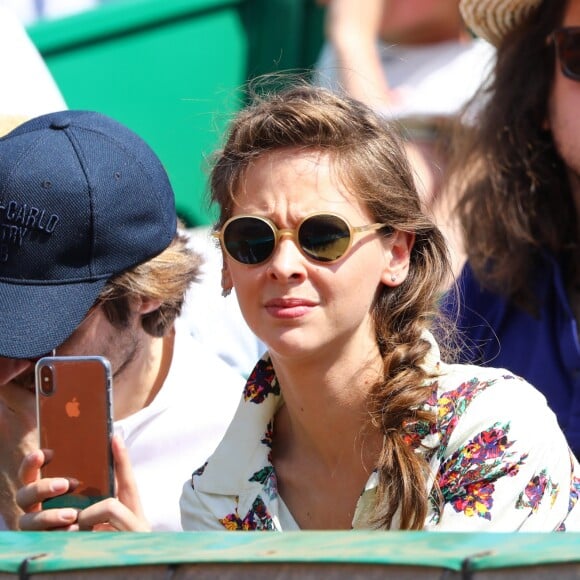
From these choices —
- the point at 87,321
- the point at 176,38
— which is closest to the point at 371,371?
the point at 87,321

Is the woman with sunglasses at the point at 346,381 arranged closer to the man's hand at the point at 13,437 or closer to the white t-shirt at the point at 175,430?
the white t-shirt at the point at 175,430

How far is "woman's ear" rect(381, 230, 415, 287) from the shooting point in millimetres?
A: 2010

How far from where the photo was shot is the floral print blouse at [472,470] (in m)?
1.82

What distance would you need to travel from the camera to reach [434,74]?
4168mm

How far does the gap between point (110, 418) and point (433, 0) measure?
2771 mm

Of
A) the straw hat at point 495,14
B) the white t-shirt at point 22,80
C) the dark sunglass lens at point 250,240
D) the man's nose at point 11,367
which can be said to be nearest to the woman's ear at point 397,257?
the dark sunglass lens at point 250,240

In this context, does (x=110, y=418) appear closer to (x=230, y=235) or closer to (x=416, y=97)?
(x=230, y=235)

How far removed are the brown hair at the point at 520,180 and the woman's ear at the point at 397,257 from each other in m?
0.73

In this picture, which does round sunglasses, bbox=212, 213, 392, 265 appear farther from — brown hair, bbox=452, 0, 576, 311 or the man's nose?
brown hair, bbox=452, 0, 576, 311

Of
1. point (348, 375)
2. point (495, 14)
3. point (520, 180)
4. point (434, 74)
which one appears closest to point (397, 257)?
point (348, 375)

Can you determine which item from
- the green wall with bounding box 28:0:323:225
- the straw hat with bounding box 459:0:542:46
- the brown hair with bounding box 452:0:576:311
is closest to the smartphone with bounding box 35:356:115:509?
the brown hair with bounding box 452:0:576:311

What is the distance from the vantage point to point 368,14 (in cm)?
421

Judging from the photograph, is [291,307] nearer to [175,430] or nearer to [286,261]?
[286,261]

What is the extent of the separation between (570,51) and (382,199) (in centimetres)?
83
